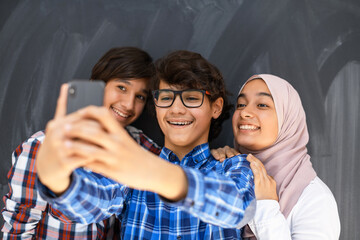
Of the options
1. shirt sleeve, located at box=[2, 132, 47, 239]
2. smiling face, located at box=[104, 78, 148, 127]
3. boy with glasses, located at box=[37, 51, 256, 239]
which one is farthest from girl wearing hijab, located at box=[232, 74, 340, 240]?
shirt sleeve, located at box=[2, 132, 47, 239]

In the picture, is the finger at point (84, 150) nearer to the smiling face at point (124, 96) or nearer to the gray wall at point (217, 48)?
the smiling face at point (124, 96)

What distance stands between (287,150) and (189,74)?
0.53m

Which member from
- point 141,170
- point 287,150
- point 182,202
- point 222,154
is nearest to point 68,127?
point 141,170

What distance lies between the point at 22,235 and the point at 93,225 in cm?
27

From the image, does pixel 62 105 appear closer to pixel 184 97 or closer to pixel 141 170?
pixel 141 170

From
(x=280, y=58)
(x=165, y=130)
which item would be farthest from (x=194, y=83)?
(x=280, y=58)

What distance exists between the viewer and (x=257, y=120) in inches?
52.6

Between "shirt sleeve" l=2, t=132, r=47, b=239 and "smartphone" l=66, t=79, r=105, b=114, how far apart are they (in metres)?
0.76

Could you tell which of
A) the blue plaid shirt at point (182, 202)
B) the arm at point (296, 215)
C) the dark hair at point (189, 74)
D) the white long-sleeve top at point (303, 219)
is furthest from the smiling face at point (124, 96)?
the white long-sleeve top at point (303, 219)

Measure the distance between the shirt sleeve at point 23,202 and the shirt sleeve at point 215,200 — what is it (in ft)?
2.53

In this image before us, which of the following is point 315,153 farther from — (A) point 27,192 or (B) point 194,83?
(A) point 27,192

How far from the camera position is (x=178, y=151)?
1.31 metres

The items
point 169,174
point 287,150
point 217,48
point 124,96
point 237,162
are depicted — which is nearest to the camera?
point 169,174

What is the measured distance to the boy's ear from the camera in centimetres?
138
